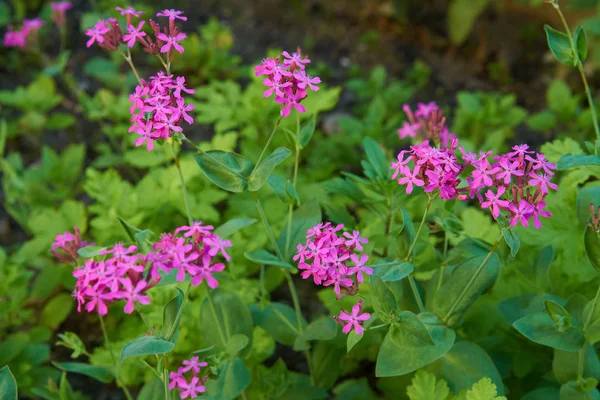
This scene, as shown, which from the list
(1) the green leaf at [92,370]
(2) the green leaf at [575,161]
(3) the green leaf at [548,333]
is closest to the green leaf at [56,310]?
(1) the green leaf at [92,370]

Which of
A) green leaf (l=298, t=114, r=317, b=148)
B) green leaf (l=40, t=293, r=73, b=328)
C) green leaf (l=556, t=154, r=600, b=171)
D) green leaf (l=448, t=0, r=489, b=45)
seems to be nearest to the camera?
green leaf (l=556, t=154, r=600, b=171)

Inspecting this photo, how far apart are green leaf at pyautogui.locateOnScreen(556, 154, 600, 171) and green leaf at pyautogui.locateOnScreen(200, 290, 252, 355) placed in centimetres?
73

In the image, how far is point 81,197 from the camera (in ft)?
8.48

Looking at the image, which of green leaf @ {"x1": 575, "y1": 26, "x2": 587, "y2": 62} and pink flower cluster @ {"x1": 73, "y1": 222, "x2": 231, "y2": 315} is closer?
pink flower cluster @ {"x1": 73, "y1": 222, "x2": 231, "y2": 315}

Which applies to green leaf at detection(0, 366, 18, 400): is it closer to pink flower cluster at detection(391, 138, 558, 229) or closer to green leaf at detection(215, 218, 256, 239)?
green leaf at detection(215, 218, 256, 239)

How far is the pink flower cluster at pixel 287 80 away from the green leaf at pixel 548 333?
594 millimetres

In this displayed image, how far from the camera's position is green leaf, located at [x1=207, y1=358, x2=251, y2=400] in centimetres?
130

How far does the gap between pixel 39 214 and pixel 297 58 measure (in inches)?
Result: 52.1

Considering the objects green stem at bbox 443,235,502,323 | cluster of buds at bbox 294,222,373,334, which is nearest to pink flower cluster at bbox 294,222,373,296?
cluster of buds at bbox 294,222,373,334

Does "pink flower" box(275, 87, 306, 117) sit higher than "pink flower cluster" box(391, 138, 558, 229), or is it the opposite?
"pink flower" box(275, 87, 306, 117)

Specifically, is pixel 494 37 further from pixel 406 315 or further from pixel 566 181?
pixel 406 315

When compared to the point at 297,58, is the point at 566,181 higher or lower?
lower

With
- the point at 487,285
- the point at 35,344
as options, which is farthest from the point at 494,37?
the point at 35,344

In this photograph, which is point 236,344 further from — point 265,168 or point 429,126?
point 429,126
